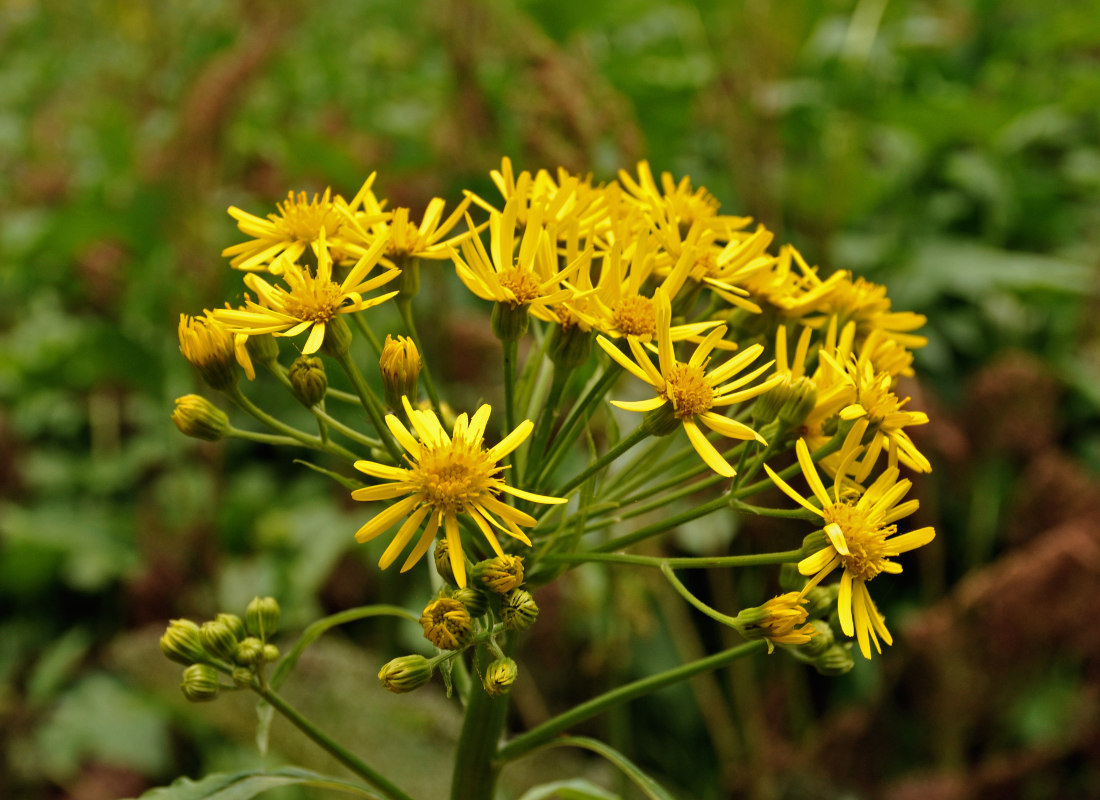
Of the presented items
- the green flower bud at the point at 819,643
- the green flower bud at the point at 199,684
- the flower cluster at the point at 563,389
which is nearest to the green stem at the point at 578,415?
the flower cluster at the point at 563,389

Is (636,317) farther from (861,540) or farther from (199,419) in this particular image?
(199,419)

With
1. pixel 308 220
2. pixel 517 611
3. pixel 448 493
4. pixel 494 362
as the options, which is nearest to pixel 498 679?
pixel 517 611

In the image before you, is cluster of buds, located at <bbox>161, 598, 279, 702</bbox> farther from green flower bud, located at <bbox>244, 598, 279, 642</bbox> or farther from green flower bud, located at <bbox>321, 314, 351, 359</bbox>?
green flower bud, located at <bbox>321, 314, 351, 359</bbox>

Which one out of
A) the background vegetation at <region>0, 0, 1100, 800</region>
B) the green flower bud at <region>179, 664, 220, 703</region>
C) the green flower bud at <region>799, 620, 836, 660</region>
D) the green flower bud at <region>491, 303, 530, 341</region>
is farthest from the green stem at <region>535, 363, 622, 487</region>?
the background vegetation at <region>0, 0, 1100, 800</region>

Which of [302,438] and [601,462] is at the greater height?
[302,438]

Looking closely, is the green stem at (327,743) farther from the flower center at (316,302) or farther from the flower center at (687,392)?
the flower center at (687,392)

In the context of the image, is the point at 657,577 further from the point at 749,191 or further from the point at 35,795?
the point at 35,795
